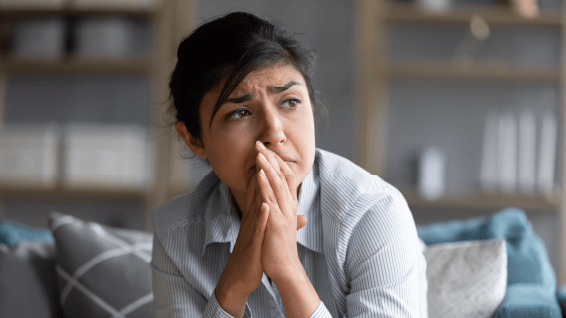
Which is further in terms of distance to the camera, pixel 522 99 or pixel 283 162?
pixel 522 99

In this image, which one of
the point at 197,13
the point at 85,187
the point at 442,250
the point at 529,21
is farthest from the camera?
the point at 197,13

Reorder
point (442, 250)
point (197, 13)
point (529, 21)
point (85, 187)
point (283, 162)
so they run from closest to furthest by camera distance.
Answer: point (283, 162) < point (442, 250) < point (529, 21) < point (85, 187) < point (197, 13)

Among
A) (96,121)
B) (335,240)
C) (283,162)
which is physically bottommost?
(96,121)

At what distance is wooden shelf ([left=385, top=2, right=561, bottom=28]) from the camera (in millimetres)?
2604

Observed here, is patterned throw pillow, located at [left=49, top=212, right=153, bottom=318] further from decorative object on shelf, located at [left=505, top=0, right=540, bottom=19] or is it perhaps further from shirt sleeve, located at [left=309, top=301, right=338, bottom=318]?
decorative object on shelf, located at [left=505, top=0, right=540, bottom=19]

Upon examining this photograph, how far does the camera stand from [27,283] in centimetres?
128

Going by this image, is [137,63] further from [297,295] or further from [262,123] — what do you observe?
[297,295]

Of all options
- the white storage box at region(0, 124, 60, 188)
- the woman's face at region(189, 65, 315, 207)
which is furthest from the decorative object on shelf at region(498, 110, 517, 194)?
the white storage box at region(0, 124, 60, 188)

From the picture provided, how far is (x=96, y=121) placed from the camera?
309 cm

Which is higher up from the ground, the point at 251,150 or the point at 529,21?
the point at 529,21

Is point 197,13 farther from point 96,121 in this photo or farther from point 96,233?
point 96,233

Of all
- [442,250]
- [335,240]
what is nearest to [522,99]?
[442,250]

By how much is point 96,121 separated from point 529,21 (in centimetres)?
257

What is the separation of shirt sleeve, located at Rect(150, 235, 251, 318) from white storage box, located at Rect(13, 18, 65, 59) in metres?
2.22
